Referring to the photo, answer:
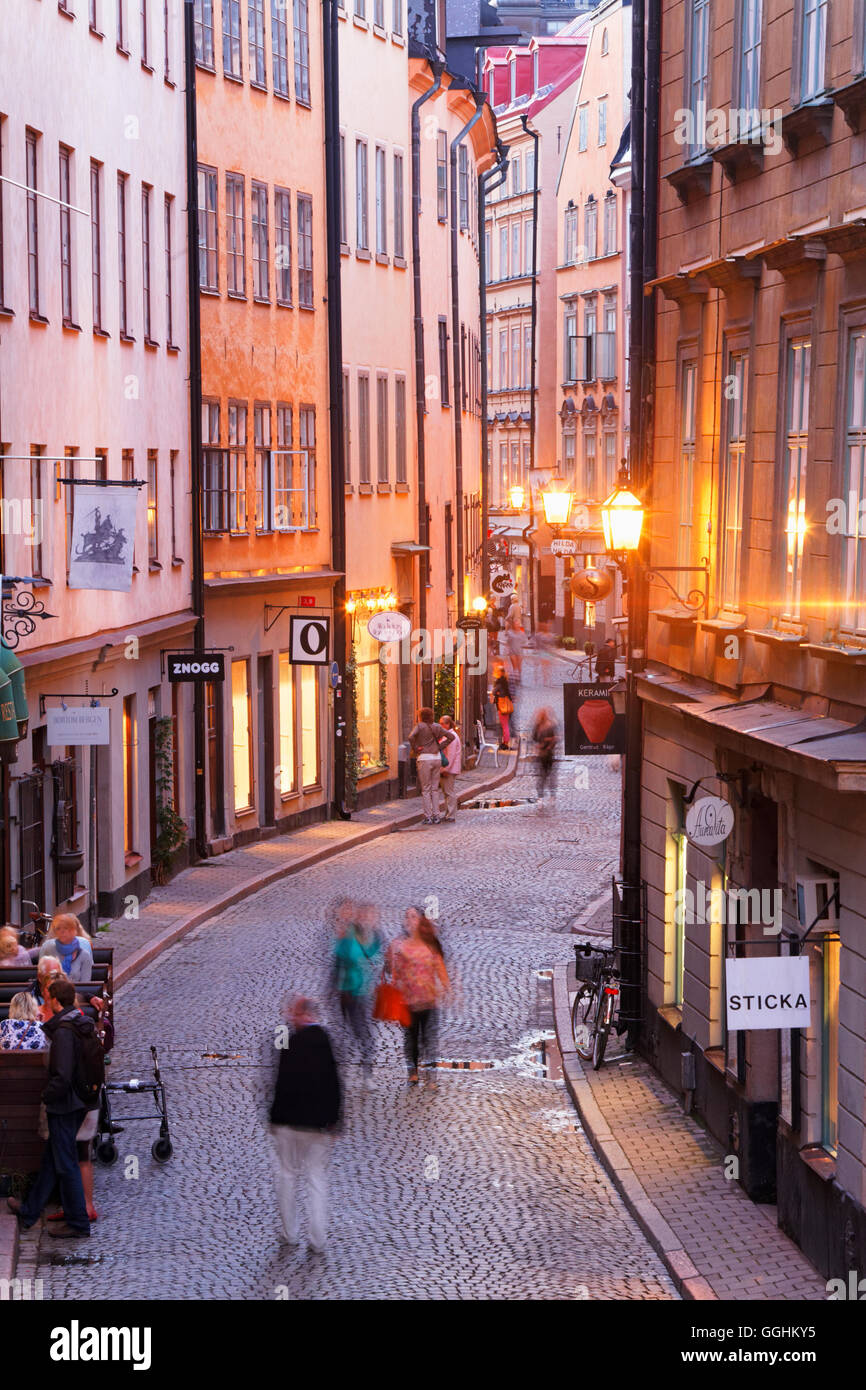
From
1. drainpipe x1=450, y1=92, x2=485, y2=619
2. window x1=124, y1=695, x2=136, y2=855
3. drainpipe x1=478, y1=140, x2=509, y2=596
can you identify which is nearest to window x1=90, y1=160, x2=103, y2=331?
window x1=124, y1=695, x2=136, y2=855

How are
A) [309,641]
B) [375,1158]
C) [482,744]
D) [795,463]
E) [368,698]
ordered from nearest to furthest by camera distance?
[795,463] → [375,1158] → [309,641] → [368,698] → [482,744]

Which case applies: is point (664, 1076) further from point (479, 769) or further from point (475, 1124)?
point (479, 769)

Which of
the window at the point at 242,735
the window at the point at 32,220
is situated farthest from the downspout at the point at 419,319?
the window at the point at 32,220

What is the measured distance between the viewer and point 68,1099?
14133mm

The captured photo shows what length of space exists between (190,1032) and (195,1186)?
17.3 ft

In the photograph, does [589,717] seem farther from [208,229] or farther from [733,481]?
[208,229]

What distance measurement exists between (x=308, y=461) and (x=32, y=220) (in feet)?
47.6

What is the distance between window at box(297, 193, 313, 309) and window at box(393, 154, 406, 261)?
4649 mm

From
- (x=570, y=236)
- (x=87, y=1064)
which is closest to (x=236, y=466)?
(x=87, y=1064)

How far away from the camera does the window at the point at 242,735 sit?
111ft

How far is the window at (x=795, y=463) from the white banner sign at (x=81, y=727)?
873cm

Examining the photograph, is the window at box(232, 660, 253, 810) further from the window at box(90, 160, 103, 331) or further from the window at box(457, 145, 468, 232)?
the window at box(457, 145, 468, 232)

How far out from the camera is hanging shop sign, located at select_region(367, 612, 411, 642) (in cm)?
3712

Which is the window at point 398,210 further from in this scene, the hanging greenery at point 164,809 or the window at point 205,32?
the hanging greenery at point 164,809
